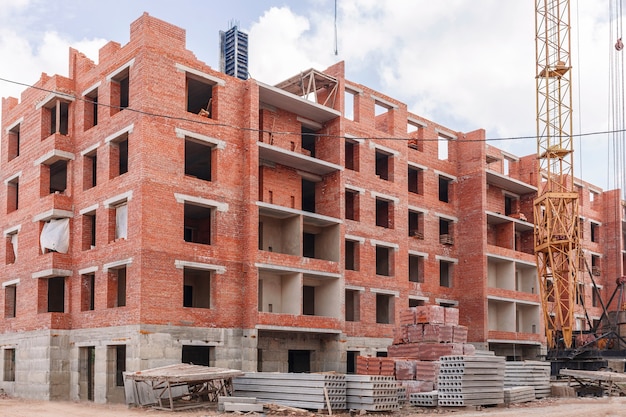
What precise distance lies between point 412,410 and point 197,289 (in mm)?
11175

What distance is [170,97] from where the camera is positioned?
86.1 ft

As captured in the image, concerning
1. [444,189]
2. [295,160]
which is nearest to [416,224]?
[444,189]

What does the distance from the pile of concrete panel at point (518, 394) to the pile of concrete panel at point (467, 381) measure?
1266 millimetres

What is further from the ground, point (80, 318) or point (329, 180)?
point (329, 180)

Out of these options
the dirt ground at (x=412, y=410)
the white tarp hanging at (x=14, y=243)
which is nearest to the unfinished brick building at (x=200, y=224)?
the white tarp hanging at (x=14, y=243)

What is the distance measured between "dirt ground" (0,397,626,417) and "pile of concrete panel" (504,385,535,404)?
23 centimetres

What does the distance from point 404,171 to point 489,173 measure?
6.90 meters

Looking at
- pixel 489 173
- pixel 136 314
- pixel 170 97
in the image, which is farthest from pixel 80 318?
pixel 489 173

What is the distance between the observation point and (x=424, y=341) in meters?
27.3

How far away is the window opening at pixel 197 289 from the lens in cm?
2977

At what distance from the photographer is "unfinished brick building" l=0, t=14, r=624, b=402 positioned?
83.8 feet

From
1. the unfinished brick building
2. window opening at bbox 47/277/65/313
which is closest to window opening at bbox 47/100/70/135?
the unfinished brick building

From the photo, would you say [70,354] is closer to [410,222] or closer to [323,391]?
[323,391]

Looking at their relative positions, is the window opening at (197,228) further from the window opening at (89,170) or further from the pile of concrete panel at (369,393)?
the pile of concrete panel at (369,393)
